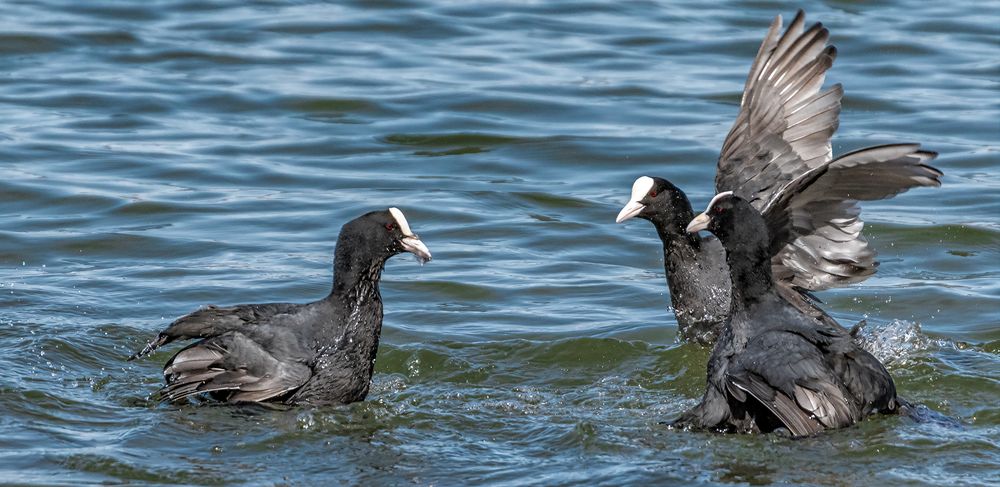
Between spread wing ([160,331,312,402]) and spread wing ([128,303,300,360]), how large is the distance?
0.15 m

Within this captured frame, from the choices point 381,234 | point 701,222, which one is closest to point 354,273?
point 381,234

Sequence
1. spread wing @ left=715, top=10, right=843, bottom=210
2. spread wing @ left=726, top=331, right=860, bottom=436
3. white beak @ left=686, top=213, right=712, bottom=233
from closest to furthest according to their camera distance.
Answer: spread wing @ left=726, top=331, right=860, bottom=436, white beak @ left=686, top=213, right=712, bottom=233, spread wing @ left=715, top=10, right=843, bottom=210

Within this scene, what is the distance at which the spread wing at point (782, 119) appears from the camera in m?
7.68

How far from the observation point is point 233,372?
20.3ft

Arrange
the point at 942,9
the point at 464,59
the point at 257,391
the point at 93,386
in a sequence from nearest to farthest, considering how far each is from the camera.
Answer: the point at 257,391 → the point at 93,386 → the point at 464,59 → the point at 942,9

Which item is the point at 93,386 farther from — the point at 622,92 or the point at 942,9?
the point at 942,9

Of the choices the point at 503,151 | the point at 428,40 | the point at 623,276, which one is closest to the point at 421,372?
the point at 623,276

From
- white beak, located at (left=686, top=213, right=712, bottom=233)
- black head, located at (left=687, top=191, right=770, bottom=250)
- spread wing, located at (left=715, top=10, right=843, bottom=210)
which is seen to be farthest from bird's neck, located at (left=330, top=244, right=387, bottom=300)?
spread wing, located at (left=715, top=10, right=843, bottom=210)

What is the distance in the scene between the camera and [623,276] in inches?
358

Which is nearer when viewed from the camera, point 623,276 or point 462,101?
point 623,276

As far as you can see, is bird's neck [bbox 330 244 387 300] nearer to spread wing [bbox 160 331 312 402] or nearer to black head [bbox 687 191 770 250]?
spread wing [bbox 160 331 312 402]

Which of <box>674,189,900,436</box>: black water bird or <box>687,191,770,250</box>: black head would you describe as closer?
<box>674,189,900,436</box>: black water bird

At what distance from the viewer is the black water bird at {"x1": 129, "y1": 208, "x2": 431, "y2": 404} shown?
6.19 metres

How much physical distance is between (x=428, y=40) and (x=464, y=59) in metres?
0.85
